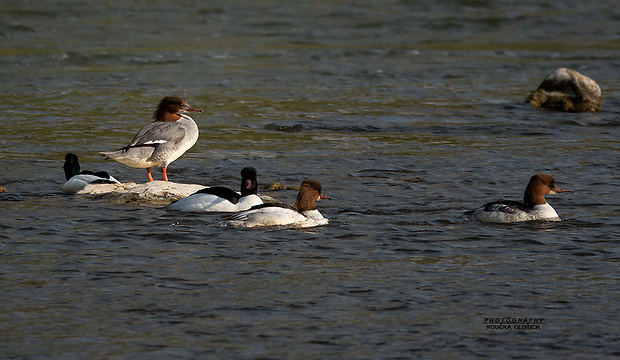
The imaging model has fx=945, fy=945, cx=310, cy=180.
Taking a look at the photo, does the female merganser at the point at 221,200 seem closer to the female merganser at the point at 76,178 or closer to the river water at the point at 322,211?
the river water at the point at 322,211

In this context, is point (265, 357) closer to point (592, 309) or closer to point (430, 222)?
point (592, 309)

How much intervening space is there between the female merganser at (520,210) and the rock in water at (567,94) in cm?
1039

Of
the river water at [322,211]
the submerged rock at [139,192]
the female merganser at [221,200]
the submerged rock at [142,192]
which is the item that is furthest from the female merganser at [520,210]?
the submerged rock at [139,192]

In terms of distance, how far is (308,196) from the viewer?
36.6 feet

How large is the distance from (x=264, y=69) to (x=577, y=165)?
1397 centimetres

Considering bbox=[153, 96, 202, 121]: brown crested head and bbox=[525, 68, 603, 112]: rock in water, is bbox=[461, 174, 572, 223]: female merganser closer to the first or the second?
bbox=[153, 96, 202, 121]: brown crested head

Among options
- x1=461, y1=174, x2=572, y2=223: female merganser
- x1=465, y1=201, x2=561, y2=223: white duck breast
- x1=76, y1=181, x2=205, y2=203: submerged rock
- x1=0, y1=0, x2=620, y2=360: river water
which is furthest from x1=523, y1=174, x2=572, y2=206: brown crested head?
x1=76, y1=181, x2=205, y2=203: submerged rock

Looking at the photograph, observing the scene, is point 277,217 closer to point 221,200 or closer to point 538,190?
point 221,200

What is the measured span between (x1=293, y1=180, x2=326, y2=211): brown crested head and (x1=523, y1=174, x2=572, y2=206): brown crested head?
2.57 metres

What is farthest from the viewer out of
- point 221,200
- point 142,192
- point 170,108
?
point 170,108

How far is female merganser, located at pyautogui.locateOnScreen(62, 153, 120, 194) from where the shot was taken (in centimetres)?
1281

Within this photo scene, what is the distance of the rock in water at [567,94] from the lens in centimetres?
2136

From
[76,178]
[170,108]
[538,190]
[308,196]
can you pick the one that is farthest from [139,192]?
[538,190]

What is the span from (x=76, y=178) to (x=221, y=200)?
8.02 ft
